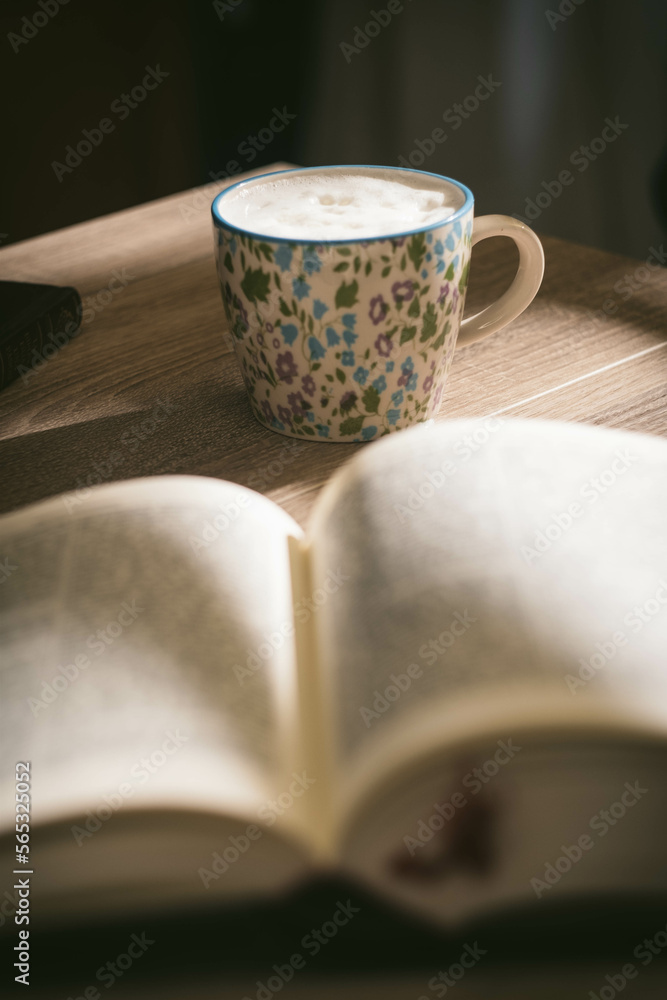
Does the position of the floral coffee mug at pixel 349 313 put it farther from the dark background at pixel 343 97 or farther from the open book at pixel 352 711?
the dark background at pixel 343 97

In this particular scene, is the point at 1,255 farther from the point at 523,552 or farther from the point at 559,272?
the point at 523,552

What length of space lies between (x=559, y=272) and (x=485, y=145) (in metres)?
0.56

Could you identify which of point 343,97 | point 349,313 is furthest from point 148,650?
point 343,97

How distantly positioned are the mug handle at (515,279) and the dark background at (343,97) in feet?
1.73

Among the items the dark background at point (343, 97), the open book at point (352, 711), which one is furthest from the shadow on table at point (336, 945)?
the dark background at point (343, 97)

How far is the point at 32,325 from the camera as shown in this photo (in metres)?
0.61

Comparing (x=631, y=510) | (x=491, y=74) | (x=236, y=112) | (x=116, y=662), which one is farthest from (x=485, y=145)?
(x=116, y=662)

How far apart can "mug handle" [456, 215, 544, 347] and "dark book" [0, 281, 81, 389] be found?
0.93 feet

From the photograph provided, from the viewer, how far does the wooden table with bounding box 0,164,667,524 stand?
509 millimetres

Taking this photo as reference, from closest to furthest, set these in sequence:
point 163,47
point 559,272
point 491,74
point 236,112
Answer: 1. point 559,272
2. point 491,74
3. point 163,47
4. point 236,112

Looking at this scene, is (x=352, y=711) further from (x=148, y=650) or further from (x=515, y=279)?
(x=515, y=279)

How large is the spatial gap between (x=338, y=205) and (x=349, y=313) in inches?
3.1

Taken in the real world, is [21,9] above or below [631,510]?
above

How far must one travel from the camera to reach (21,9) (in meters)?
1.21
